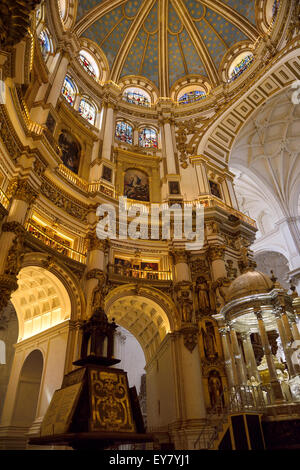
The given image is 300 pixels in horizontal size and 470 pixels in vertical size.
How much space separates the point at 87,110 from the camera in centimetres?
2192

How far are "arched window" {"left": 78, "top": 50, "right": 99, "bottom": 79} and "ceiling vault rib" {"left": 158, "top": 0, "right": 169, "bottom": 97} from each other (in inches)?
224

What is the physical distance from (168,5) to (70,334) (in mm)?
27966

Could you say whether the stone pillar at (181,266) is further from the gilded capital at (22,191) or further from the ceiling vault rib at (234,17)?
the ceiling vault rib at (234,17)

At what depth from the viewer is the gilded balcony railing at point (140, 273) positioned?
15983mm

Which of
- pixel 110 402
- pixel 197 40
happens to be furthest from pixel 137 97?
pixel 110 402

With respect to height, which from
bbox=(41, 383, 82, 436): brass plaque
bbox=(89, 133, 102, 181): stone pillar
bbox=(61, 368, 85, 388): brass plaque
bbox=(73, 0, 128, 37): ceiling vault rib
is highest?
bbox=(73, 0, 128, 37): ceiling vault rib

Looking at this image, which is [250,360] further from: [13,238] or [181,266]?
[13,238]

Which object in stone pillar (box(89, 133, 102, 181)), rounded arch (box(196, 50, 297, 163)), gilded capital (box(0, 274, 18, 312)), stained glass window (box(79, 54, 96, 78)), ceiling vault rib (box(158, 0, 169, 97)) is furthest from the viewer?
ceiling vault rib (box(158, 0, 169, 97))

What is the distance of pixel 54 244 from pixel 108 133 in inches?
396

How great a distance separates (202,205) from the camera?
18.7m

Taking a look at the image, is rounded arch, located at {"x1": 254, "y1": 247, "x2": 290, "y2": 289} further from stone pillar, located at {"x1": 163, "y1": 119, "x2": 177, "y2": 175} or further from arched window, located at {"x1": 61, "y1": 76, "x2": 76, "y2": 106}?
arched window, located at {"x1": 61, "y1": 76, "x2": 76, "y2": 106}

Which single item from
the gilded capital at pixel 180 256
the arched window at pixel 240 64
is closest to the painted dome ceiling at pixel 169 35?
the arched window at pixel 240 64

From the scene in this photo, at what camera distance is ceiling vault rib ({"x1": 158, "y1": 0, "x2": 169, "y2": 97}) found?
26.3 m

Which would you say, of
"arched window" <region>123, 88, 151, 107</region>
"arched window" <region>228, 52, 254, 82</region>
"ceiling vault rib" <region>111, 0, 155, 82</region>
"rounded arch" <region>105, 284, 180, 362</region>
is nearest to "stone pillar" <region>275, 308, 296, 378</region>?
"rounded arch" <region>105, 284, 180, 362</region>
